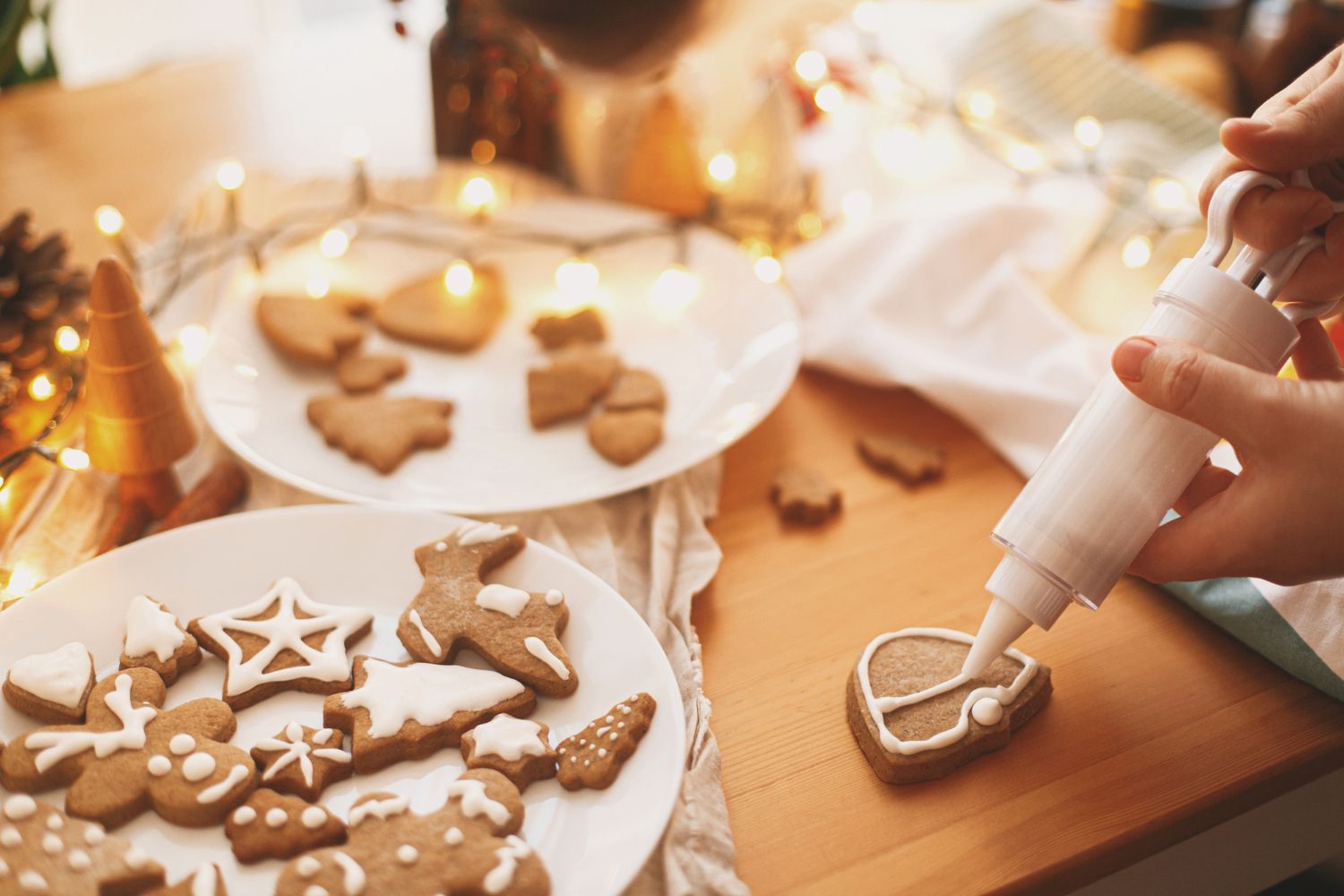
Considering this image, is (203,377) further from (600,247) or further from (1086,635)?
(1086,635)

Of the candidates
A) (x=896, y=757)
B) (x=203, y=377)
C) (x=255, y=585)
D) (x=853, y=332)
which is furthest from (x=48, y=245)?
(x=896, y=757)

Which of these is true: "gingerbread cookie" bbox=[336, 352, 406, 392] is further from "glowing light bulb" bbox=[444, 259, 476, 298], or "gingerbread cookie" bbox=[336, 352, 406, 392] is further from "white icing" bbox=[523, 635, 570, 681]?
"white icing" bbox=[523, 635, 570, 681]

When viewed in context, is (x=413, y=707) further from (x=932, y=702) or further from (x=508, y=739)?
(x=932, y=702)

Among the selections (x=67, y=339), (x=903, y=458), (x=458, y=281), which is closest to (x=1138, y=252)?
(x=903, y=458)

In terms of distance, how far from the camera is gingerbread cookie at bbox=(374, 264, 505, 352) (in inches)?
43.3

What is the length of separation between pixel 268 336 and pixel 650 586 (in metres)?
0.50

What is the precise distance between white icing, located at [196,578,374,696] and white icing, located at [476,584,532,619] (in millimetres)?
89

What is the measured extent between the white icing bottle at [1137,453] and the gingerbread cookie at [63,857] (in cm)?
56

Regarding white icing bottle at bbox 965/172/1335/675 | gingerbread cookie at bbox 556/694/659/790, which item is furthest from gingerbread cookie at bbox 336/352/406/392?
white icing bottle at bbox 965/172/1335/675

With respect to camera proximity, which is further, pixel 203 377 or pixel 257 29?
pixel 257 29

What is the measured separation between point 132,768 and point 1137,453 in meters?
0.67

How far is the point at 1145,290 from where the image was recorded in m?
1.12

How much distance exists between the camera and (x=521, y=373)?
1090 mm

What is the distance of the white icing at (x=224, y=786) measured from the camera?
25.5 inches
